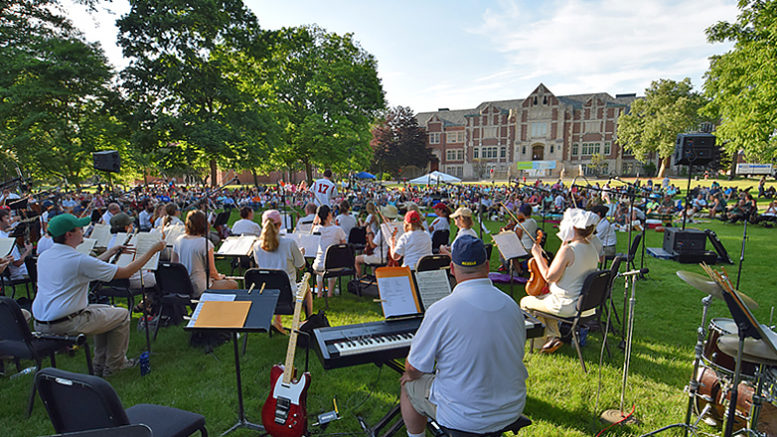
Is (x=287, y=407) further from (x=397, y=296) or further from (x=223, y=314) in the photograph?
(x=397, y=296)

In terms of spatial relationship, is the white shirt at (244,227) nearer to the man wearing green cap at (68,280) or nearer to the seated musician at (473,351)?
the man wearing green cap at (68,280)

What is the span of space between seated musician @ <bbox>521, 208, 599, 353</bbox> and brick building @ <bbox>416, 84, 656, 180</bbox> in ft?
187

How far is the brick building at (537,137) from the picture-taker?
61.0 meters

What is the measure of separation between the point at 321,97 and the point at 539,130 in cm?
4616

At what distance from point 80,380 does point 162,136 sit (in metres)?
20.0

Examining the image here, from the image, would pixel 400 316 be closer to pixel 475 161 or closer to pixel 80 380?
pixel 80 380

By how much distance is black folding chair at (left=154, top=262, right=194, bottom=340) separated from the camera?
16.9 feet

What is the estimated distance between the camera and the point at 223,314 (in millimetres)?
3197

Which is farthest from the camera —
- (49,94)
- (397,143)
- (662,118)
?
(397,143)

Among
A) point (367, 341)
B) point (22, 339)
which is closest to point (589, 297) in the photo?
point (367, 341)

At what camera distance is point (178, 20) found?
17.8m

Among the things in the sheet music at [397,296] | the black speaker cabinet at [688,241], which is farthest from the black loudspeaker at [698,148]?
the sheet music at [397,296]

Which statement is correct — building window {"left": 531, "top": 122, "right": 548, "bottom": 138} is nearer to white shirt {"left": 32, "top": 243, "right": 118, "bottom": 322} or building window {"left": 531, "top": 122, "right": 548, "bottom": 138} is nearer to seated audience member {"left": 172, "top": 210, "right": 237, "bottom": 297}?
seated audience member {"left": 172, "top": 210, "right": 237, "bottom": 297}

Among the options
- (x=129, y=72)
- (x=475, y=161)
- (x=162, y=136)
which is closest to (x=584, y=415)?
(x=162, y=136)
